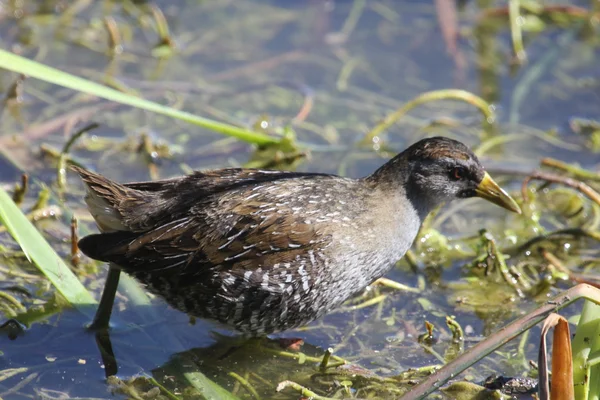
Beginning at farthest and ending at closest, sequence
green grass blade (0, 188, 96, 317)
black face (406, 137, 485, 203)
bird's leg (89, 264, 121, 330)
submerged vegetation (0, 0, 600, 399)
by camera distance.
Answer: black face (406, 137, 485, 203) → bird's leg (89, 264, 121, 330) → submerged vegetation (0, 0, 600, 399) → green grass blade (0, 188, 96, 317)

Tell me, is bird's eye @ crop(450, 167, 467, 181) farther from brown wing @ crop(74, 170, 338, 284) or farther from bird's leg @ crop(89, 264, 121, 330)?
bird's leg @ crop(89, 264, 121, 330)

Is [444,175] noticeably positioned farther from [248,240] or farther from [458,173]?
[248,240]

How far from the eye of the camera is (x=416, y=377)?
14.2ft

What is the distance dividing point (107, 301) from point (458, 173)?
6.19ft

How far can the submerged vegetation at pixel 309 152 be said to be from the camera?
431 cm

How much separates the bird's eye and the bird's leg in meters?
1.74

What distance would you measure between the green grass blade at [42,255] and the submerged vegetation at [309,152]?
0.03 feet

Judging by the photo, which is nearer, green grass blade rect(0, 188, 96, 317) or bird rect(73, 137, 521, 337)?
green grass blade rect(0, 188, 96, 317)

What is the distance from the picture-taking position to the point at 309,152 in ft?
19.6

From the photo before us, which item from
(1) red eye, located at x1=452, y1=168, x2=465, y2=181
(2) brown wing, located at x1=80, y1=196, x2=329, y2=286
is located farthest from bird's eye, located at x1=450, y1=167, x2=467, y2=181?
(2) brown wing, located at x1=80, y1=196, x2=329, y2=286

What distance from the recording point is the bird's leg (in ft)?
14.5

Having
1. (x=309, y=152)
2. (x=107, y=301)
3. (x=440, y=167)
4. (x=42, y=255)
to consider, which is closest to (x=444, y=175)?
(x=440, y=167)

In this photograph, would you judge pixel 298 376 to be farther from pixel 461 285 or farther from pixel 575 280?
pixel 575 280

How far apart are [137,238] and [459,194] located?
5.55ft
